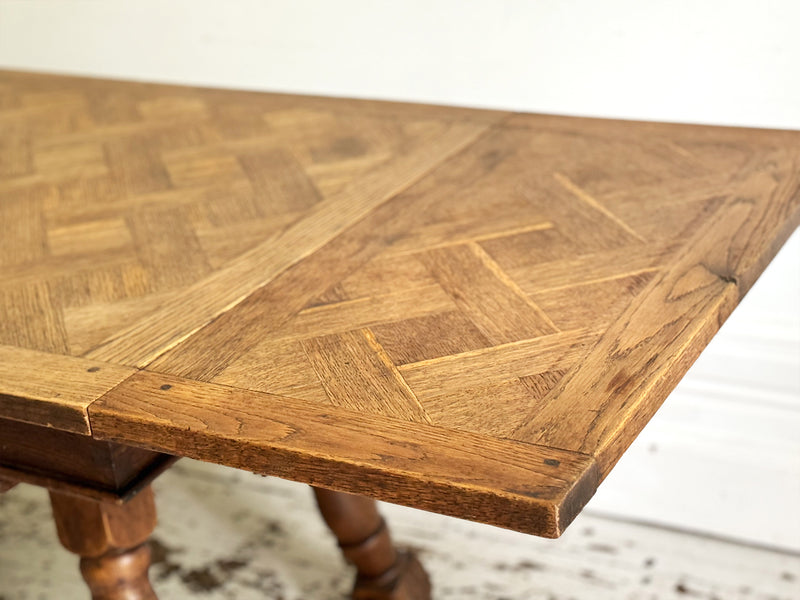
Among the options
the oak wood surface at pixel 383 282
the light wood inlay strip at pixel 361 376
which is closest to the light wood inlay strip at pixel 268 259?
the oak wood surface at pixel 383 282

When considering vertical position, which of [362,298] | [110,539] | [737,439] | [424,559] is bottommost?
[424,559]

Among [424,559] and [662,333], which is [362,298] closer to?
[662,333]

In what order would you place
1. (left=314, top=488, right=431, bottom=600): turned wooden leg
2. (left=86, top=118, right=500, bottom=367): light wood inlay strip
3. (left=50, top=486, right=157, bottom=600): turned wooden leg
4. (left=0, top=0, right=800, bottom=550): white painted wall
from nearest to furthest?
(left=86, top=118, right=500, bottom=367): light wood inlay strip → (left=50, top=486, right=157, bottom=600): turned wooden leg → (left=314, top=488, right=431, bottom=600): turned wooden leg → (left=0, top=0, right=800, bottom=550): white painted wall

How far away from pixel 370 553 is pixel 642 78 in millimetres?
778

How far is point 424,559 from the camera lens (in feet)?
4.96

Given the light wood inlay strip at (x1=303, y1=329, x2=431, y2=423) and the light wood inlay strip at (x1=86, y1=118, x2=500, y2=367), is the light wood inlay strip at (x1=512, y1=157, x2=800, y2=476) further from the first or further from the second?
the light wood inlay strip at (x1=86, y1=118, x2=500, y2=367)

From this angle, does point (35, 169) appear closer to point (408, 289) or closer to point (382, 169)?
point (382, 169)

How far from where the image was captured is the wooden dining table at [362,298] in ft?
2.10

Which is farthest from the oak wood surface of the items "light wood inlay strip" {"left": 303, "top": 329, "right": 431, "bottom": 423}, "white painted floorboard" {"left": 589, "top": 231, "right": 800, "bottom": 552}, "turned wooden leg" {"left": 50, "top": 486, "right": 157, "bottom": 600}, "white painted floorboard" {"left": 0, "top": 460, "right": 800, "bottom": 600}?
"white painted floorboard" {"left": 0, "top": 460, "right": 800, "bottom": 600}

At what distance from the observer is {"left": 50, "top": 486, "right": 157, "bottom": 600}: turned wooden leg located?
92 cm

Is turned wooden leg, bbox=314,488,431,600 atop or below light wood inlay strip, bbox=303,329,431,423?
below

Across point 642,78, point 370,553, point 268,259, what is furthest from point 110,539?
point 642,78

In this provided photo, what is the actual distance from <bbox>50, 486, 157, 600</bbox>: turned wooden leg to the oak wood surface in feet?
0.68

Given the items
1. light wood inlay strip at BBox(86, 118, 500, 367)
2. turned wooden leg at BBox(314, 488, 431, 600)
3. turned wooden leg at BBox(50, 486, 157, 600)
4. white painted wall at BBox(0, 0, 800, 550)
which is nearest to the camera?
light wood inlay strip at BBox(86, 118, 500, 367)
